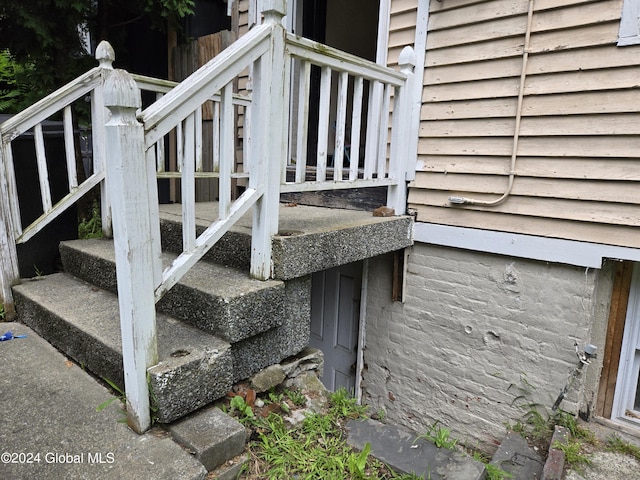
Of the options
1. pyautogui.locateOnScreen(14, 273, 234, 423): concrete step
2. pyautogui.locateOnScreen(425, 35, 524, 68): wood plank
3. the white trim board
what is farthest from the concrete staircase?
pyautogui.locateOnScreen(425, 35, 524, 68): wood plank

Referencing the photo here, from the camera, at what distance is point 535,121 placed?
2455mm

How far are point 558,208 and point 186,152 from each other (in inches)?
80.5

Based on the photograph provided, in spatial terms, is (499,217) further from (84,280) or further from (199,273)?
(84,280)

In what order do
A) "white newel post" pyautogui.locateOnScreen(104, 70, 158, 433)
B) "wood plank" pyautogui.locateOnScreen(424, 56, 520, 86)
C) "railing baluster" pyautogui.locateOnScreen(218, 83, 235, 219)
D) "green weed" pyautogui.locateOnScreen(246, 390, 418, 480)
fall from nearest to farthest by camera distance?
1. "white newel post" pyautogui.locateOnScreen(104, 70, 158, 433)
2. "green weed" pyautogui.locateOnScreen(246, 390, 418, 480)
3. "railing baluster" pyautogui.locateOnScreen(218, 83, 235, 219)
4. "wood plank" pyautogui.locateOnScreen(424, 56, 520, 86)

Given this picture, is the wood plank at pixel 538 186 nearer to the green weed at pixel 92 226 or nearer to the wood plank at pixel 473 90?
the wood plank at pixel 473 90

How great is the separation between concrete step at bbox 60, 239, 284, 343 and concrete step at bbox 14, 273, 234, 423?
57mm

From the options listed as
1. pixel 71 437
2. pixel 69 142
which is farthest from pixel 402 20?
pixel 71 437

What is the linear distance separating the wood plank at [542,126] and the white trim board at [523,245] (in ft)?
1.96

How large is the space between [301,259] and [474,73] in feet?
5.53

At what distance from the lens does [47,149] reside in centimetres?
277

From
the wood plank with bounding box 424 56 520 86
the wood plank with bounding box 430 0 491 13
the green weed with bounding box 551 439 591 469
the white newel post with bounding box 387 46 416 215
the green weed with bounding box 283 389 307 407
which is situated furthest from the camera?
the white newel post with bounding box 387 46 416 215

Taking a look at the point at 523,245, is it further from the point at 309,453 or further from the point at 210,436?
the point at 210,436

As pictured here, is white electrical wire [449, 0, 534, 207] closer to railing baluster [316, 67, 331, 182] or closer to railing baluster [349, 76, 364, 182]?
railing baluster [349, 76, 364, 182]

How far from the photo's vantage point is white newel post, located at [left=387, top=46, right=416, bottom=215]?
2.75 meters
